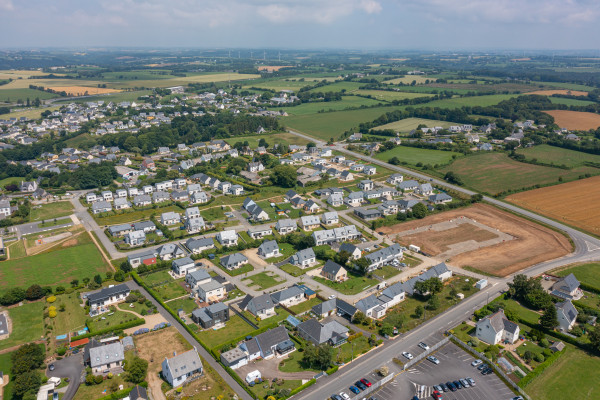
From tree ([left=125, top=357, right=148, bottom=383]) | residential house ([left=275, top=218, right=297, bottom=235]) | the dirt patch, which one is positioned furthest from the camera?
residential house ([left=275, top=218, right=297, bottom=235])

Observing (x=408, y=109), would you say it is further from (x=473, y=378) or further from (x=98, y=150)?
(x=473, y=378)

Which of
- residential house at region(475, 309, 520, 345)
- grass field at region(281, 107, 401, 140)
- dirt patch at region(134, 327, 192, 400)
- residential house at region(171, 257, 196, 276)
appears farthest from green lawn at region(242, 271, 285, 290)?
grass field at region(281, 107, 401, 140)

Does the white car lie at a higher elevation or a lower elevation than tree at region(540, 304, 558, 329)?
lower

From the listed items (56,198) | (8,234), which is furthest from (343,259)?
(56,198)

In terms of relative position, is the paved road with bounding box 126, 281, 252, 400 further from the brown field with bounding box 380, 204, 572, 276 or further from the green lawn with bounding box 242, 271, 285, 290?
Answer: the brown field with bounding box 380, 204, 572, 276

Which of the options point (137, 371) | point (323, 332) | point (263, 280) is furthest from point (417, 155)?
point (137, 371)

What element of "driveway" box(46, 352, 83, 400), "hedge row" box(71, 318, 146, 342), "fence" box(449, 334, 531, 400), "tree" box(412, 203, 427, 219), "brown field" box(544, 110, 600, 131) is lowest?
"driveway" box(46, 352, 83, 400)

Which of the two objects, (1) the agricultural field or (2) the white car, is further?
(1) the agricultural field

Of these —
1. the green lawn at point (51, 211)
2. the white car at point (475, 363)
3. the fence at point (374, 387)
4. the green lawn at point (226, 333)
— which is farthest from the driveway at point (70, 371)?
the green lawn at point (51, 211)

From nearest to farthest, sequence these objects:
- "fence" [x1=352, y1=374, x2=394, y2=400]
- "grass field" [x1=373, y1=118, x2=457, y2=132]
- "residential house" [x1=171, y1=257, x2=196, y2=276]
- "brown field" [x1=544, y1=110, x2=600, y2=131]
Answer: "fence" [x1=352, y1=374, x2=394, y2=400] → "residential house" [x1=171, y1=257, x2=196, y2=276] → "brown field" [x1=544, y1=110, x2=600, y2=131] → "grass field" [x1=373, y1=118, x2=457, y2=132]
